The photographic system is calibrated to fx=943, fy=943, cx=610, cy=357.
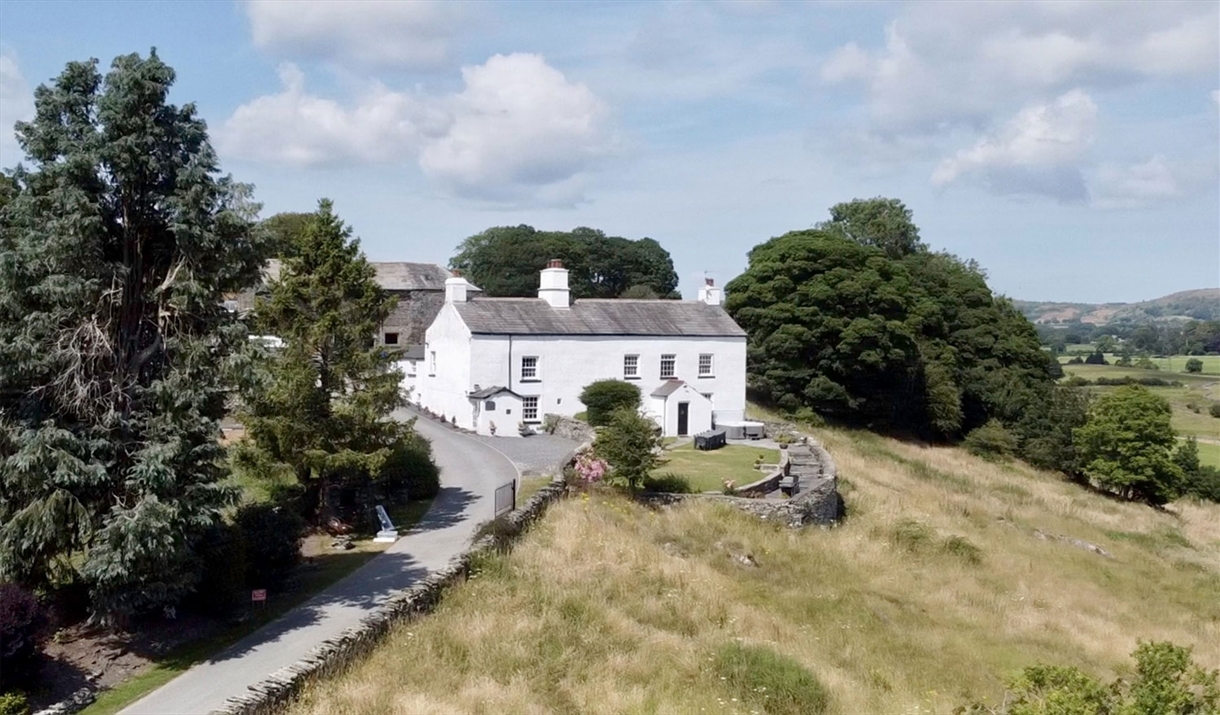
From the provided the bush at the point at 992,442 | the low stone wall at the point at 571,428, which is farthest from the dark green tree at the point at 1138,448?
the low stone wall at the point at 571,428

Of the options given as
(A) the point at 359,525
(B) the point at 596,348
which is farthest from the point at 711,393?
(A) the point at 359,525

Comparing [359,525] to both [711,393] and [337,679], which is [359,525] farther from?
[711,393]

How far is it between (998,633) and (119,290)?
17289 mm

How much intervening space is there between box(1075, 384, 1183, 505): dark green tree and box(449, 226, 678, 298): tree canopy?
123ft

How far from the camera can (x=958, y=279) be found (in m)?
59.5

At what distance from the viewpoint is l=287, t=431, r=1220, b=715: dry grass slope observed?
13711mm

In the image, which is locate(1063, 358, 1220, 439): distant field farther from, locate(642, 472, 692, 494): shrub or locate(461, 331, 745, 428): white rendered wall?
locate(642, 472, 692, 494): shrub

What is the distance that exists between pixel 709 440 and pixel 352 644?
72.8 ft

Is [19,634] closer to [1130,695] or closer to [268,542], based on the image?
[268,542]

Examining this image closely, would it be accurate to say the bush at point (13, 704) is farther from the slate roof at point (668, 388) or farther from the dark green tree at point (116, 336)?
the slate roof at point (668, 388)

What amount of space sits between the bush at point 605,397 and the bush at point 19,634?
25.4m

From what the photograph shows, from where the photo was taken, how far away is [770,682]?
14.0m

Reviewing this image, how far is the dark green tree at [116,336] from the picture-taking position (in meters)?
13.8

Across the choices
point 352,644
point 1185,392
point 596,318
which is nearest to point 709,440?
point 596,318
